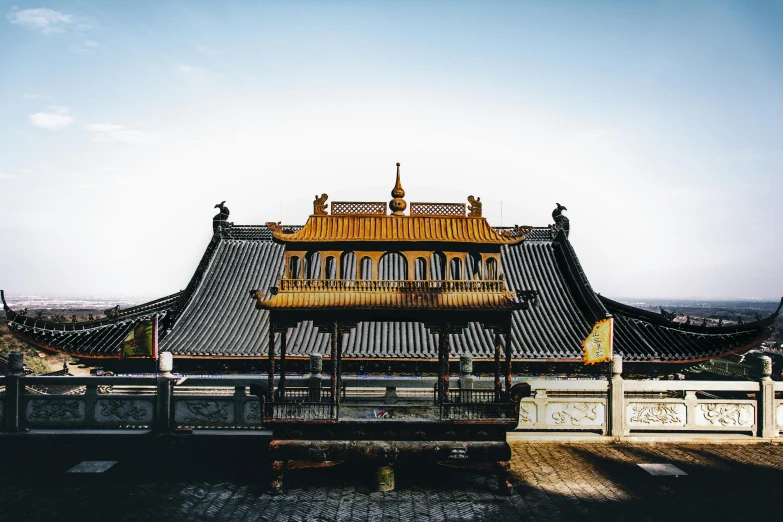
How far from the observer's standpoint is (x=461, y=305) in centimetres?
1052

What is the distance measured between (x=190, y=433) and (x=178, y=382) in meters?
1.29

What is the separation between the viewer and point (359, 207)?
11508 millimetres

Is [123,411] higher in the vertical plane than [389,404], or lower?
lower

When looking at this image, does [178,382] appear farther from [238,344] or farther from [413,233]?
[413,233]

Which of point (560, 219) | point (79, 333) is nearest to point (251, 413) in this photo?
point (79, 333)

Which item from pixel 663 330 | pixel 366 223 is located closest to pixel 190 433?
pixel 366 223

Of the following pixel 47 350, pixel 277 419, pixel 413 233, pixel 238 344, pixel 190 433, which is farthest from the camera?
pixel 238 344

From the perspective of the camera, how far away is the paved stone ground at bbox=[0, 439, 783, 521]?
922cm

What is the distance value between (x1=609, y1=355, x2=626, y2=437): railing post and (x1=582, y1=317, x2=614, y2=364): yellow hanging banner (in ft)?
6.37

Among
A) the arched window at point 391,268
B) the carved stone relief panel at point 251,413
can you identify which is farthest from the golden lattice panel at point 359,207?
the arched window at point 391,268

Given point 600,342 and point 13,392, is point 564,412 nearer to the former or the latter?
point 600,342

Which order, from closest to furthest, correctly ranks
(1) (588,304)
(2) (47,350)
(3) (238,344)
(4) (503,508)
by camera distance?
(4) (503,508)
(2) (47,350)
(3) (238,344)
(1) (588,304)

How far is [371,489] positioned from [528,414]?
459 cm

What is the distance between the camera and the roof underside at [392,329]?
15.4m
